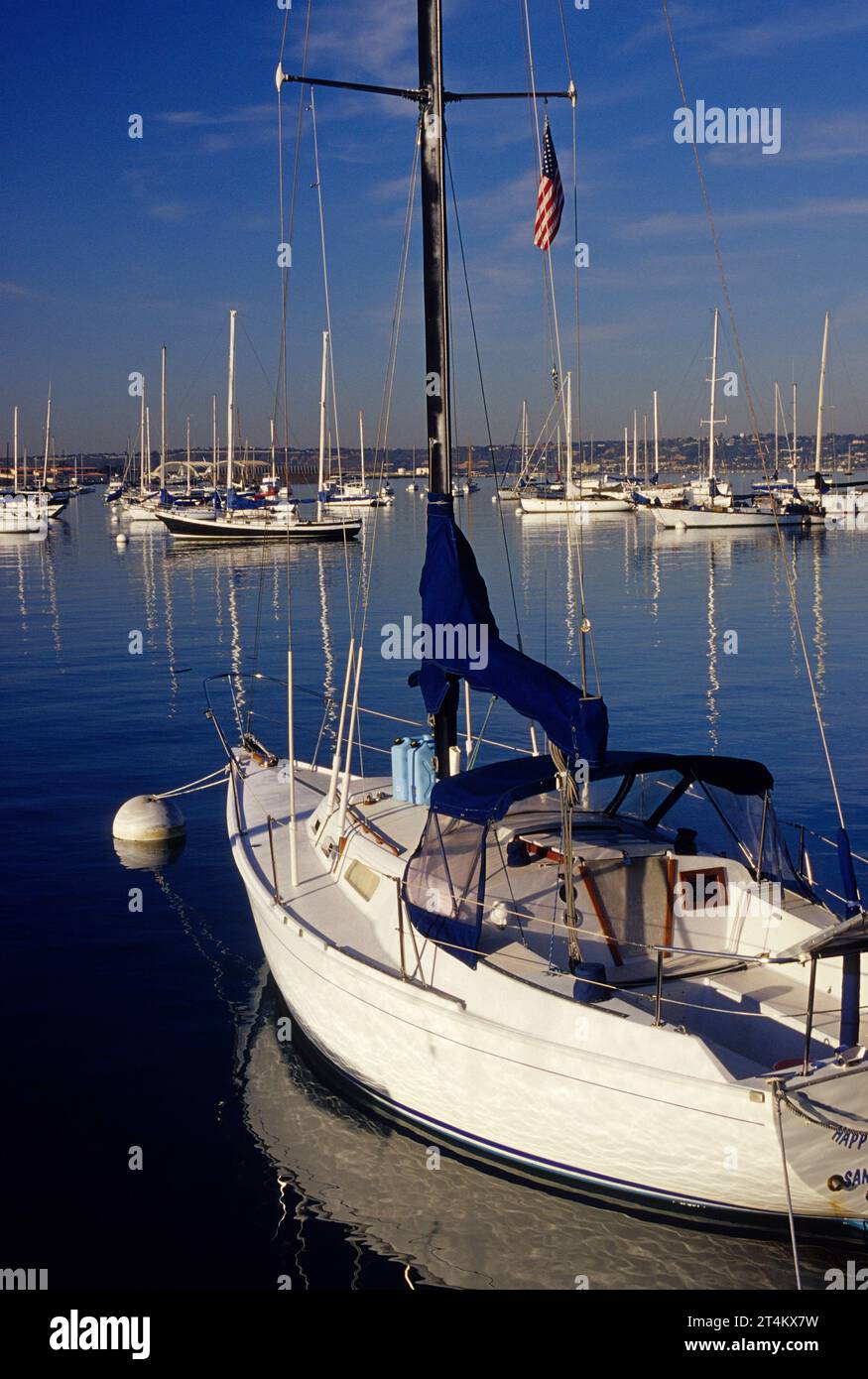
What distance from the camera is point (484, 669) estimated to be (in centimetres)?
1148

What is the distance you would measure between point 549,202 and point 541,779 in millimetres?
6256

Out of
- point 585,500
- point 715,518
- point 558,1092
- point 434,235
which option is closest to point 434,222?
point 434,235

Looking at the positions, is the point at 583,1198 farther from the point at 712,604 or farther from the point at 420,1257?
the point at 712,604

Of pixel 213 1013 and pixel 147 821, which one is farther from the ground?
pixel 147 821

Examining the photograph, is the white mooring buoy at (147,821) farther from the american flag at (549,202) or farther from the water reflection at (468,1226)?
the american flag at (549,202)

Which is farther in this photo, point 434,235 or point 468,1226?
point 434,235

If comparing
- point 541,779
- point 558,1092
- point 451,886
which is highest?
point 541,779

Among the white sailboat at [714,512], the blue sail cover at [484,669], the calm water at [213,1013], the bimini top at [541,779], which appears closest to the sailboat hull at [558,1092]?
the calm water at [213,1013]

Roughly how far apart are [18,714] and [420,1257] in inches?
855

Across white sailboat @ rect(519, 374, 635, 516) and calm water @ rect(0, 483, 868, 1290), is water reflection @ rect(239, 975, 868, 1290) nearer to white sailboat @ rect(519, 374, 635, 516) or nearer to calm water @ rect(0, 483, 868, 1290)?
calm water @ rect(0, 483, 868, 1290)

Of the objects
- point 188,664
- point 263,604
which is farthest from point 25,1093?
point 263,604

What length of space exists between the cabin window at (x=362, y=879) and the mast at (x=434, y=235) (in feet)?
6.12

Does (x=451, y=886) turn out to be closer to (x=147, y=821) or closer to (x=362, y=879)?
(x=362, y=879)

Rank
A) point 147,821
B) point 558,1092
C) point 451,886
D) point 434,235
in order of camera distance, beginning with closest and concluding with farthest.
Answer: point 558,1092
point 451,886
point 434,235
point 147,821
